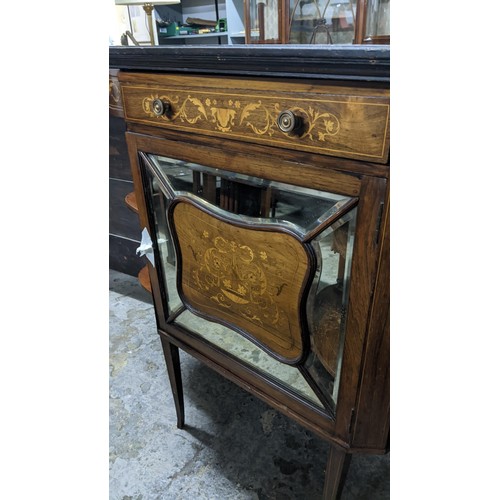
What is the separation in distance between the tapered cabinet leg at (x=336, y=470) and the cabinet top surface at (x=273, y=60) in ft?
1.66

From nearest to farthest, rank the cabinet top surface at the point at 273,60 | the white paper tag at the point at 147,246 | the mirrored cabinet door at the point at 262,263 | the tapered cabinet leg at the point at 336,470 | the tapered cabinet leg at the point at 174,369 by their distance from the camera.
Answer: the cabinet top surface at the point at 273,60 → the mirrored cabinet door at the point at 262,263 → the tapered cabinet leg at the point at 336,470 → the white paper tag at the point at 147,246 → the tapered cabinet leg at the point at 174,369

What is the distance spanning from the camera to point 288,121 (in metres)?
0.41

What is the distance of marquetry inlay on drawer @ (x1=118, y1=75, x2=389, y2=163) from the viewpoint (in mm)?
369

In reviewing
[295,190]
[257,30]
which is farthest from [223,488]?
[257,30]

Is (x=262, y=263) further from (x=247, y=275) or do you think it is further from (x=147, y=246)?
(x=147, y=246)

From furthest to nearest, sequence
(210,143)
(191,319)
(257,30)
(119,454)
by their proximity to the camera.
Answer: (257,30)
(119,454)
(191,319)
(210,143)

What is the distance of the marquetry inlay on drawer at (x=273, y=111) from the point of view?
369 mm

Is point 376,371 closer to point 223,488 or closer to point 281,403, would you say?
point 281,403

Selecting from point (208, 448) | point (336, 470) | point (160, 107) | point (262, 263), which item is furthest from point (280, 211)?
point (208, 448)

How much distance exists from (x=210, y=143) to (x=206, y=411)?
2.36 ft

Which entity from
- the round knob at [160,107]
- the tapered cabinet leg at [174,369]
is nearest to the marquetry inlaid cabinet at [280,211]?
the round knob at [160,107]

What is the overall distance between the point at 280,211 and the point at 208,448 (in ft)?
2.15

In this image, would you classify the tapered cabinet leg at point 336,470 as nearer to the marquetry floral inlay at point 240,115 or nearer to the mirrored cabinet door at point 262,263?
the mirrored cabinet door at point 262,263

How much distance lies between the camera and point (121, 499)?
2.54ft
